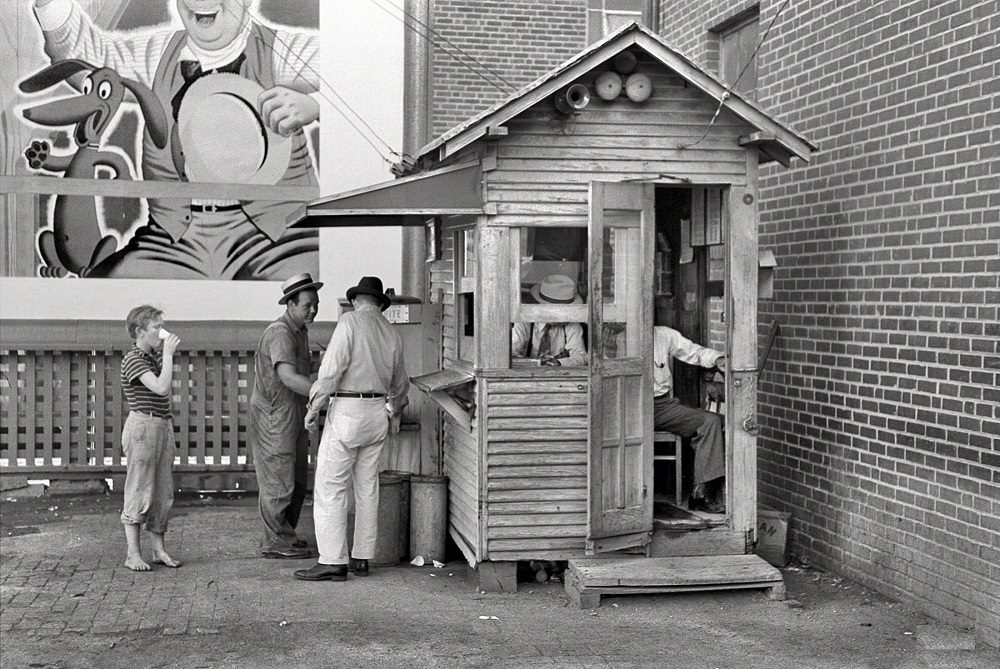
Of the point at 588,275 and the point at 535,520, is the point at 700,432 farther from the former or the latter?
the point at 588,275

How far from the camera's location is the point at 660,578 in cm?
791

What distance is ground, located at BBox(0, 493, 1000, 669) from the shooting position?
6.84m

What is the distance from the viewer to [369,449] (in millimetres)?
8883

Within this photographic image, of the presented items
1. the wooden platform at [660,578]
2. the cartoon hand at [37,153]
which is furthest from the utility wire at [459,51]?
the wooden platform at [660,578]

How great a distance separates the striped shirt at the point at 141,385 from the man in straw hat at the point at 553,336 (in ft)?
8.38

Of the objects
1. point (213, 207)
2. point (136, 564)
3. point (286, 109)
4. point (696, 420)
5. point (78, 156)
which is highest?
point (286, 109)

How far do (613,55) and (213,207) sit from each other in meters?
8.42

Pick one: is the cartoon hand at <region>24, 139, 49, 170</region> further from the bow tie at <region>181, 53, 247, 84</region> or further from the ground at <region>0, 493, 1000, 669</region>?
the ground at <region>0, 493, 1000, 669</region>

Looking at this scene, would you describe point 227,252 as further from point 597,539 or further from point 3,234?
point 597,539

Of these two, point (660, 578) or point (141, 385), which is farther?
point (141, 385)

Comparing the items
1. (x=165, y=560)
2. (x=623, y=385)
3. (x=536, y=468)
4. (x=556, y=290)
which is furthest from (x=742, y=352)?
(x=165, y=560)

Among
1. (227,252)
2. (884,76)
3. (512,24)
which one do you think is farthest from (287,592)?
(512,24)

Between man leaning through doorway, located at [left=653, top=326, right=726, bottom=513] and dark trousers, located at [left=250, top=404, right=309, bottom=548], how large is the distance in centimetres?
282

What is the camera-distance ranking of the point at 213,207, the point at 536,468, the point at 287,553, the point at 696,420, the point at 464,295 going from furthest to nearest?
the point at 213,207, the point at 287,553, the point at 464,295, the point at 696,420, the point at 536,468
